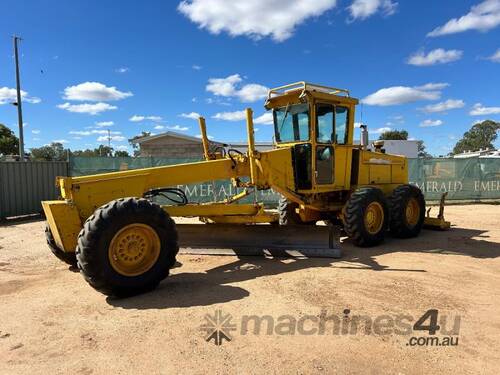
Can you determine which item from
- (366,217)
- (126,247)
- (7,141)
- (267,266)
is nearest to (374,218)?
(366,217)

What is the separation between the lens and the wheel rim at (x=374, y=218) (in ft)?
27.4

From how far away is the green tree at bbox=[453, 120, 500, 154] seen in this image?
282ft

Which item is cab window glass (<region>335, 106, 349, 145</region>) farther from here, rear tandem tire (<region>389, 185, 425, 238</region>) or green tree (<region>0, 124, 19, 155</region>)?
green tree (<region>0, 124, 19, 155</region>)

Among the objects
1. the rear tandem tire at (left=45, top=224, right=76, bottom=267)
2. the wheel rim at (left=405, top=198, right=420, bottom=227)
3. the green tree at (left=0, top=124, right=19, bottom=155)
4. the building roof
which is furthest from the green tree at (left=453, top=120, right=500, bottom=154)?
the rear tandem tire at (left=45, top=224, right=76, bottom=267)

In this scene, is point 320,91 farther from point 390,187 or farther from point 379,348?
point 379,348

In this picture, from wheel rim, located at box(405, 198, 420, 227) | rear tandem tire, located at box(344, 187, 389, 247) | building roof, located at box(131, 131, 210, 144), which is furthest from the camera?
building roof, located at box(131, 131, 210, 144)

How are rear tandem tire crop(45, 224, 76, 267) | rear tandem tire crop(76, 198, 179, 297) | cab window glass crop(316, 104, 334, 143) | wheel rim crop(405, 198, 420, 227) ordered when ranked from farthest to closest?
wheel rim crop(405, 198, 420, 227)
cab window glass crop(316, 104, 334, 143)
rear tandem tire crop(45, 224, 76, 267)
rear tandem tire crop(76, 198, 179, 297)

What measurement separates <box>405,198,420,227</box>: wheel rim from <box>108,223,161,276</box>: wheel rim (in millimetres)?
6363

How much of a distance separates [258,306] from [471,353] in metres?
2.20

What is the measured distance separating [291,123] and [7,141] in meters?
49.3

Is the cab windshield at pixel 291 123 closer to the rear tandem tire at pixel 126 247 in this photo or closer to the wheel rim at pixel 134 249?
the rear tandem tire at pixel 126 247

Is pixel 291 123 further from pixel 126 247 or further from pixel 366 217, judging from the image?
pixel 126 247

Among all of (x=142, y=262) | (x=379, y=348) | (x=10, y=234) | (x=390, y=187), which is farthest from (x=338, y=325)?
(x=10, y=234)

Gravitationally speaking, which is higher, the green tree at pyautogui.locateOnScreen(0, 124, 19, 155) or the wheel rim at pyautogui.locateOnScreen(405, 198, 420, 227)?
the green tree at pyautogui.locateOnScreen(0, 124, 19, 155)
